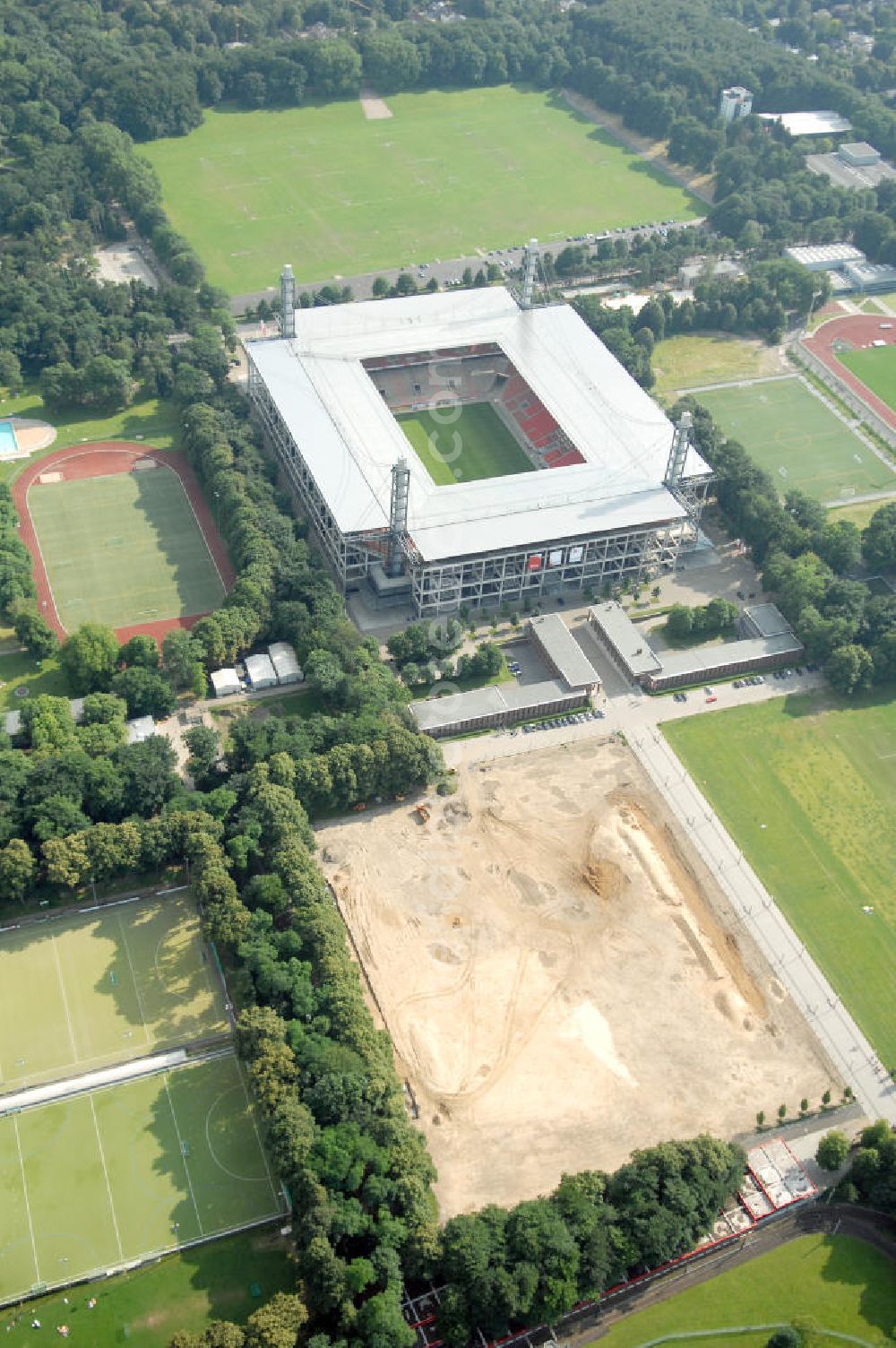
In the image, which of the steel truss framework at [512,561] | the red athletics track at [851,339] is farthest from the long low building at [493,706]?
the red athletics track at [851,339]

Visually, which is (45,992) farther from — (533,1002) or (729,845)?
(729,845)

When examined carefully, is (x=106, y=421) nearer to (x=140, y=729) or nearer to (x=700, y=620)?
(x=140, y=729)

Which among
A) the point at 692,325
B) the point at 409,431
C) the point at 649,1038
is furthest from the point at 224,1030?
the point at 692,325

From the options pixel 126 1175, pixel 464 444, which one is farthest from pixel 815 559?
pixel 126 1175

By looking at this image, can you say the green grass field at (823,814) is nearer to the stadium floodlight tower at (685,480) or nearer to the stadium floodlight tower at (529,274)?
the stadium floodlight tower at (685,480)

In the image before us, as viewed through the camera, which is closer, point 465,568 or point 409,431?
point 465,568

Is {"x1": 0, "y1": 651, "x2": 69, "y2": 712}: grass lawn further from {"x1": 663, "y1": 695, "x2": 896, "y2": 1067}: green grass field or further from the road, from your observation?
{"x1": 663, "y1": 695, "x2": 896, "y2": 1067}: green grass field
